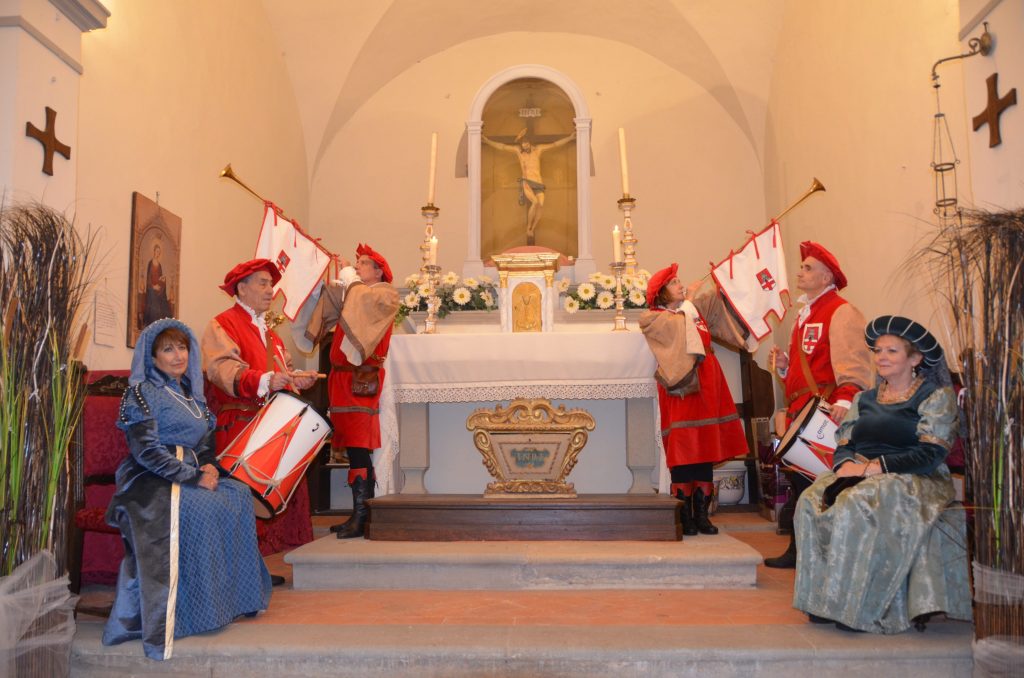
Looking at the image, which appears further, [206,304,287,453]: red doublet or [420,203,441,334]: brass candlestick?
[420,203,441,334]: brass candlestick

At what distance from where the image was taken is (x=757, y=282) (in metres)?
5.97

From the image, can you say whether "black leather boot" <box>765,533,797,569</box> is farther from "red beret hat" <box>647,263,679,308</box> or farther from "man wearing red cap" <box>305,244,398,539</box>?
"man wearing red cap" <box>305,244,398,539</box>

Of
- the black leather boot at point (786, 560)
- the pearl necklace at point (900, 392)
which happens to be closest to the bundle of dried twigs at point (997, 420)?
the pearl necklace at point (900, 392)

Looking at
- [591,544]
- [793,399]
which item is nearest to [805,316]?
[793,399]

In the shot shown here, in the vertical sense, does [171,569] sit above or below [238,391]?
below

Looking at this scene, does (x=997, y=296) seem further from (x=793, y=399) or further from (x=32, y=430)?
(x=32, y=430)

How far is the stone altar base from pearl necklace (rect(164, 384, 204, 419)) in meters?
1.34

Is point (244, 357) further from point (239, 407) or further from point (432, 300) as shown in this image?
point (432, 300)

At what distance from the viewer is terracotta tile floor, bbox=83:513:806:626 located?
373 centimetres

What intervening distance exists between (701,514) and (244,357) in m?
2.85

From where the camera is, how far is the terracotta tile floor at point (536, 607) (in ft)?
12.2

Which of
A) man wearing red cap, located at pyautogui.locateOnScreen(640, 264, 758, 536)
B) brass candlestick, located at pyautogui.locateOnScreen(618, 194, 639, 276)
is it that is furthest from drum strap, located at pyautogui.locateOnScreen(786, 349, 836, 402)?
brass candlestick, located at pyautogui.locateOnScreen(618, 194, 639, 276)

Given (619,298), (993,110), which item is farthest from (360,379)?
(993,110)

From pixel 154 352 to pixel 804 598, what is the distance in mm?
2969
